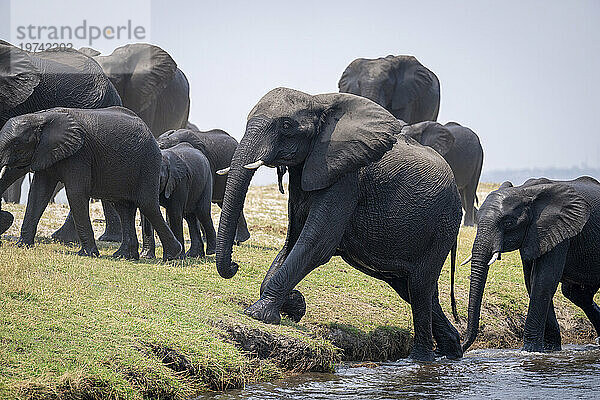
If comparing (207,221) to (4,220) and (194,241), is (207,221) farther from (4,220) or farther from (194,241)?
(4,220)

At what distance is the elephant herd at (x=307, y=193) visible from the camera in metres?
8.66

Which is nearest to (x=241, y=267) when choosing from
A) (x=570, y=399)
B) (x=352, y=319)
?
(x=352, y=319)

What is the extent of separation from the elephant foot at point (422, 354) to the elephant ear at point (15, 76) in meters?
6.95

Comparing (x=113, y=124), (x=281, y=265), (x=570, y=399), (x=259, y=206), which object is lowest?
(x=259, y=206)

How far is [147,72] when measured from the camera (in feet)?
57.9

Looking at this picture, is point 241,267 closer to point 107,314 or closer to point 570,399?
point 107,314

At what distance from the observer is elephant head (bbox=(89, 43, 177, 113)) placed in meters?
17.7

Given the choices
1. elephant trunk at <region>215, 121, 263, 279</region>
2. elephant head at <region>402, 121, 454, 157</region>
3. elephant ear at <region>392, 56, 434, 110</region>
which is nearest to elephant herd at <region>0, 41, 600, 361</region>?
elephant trunk at <region>215, 121, 263, 279</region>

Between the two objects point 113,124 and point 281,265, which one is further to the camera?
point 113,124

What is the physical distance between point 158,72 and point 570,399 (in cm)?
1213

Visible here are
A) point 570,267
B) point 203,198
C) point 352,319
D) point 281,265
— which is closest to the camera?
point 281,265

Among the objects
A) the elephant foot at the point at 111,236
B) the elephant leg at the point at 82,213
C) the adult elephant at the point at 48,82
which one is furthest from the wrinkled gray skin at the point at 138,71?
the elephant leg at the point at 82,213

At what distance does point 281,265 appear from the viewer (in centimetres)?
880

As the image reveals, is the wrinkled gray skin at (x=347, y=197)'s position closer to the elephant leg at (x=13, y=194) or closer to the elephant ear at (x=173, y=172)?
the elephant ear at (x=173, y=172)
